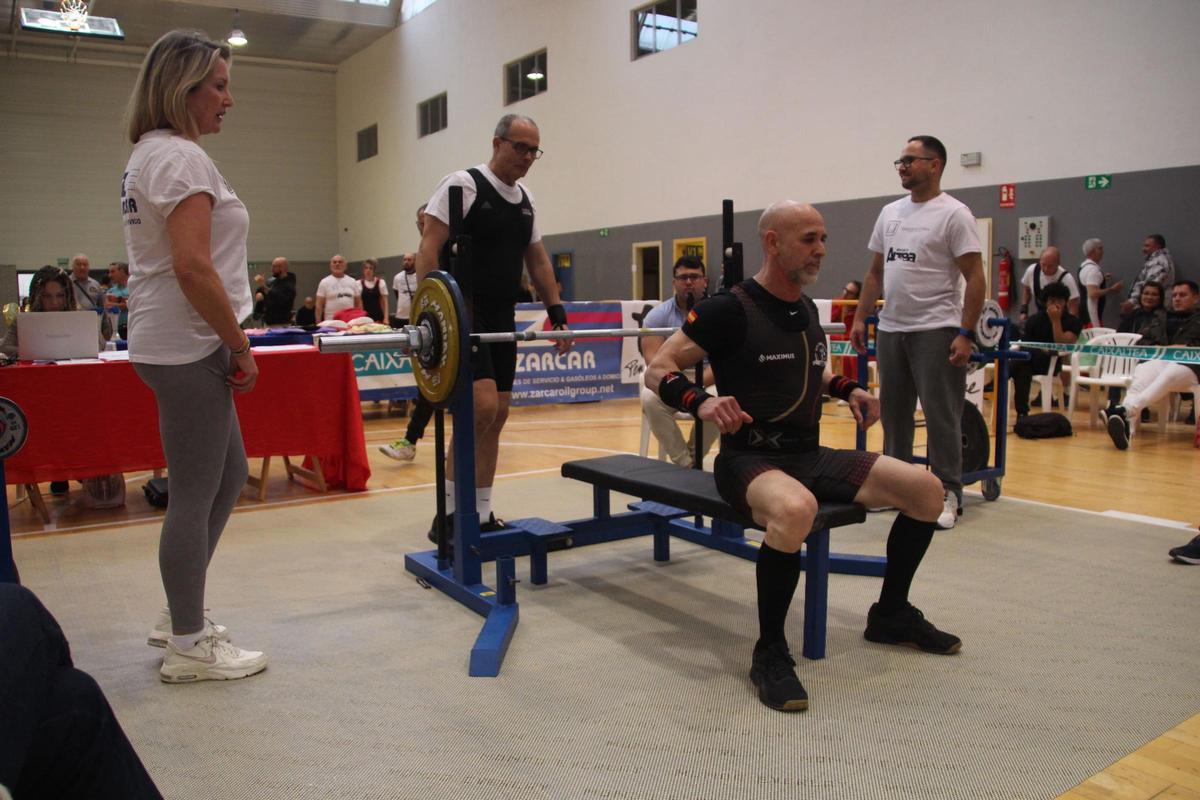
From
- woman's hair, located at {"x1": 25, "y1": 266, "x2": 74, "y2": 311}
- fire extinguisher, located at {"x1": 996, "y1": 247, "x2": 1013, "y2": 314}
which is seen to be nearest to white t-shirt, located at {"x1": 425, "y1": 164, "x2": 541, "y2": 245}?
woman's hair, located at {"x1": 25, "y1": 266, "x2": 74, "y2": 311}

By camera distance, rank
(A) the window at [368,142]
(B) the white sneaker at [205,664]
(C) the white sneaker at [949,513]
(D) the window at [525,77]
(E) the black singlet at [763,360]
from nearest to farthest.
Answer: (B) the white sneaker at [205,664]
(E) the black singlet at [763,360]
(C) the white sneaker at [949,513]
(D) the window at [525,77]
(A) the window at [368,142]

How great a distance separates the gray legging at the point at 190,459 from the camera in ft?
7.16

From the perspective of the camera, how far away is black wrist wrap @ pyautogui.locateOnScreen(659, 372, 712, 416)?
2.32 meters

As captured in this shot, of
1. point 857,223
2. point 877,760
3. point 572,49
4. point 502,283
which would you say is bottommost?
point 877,760

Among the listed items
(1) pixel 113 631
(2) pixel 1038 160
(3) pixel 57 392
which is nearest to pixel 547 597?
(1) pixel 113 631

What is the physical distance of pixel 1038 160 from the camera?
817 cm

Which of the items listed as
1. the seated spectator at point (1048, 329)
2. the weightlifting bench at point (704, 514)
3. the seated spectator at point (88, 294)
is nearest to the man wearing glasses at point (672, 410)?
the weightlifting bench at point (704, 514)

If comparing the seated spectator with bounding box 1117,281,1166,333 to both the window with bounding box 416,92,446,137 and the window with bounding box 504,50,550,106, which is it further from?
the window with bounding box 416,92,446,137

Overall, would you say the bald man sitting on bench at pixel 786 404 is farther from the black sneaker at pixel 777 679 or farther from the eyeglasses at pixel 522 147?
the eyeglasses at pixel 522 147

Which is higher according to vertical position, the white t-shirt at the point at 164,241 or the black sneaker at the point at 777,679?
the white t-shirt at the point at 164,241

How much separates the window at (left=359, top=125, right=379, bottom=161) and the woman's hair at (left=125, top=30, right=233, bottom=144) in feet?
58.3

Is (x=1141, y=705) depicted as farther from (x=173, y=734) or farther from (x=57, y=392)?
(x=57, y=392)

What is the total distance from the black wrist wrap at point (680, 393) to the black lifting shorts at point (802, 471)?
0.21m

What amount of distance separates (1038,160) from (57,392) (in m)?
7.73
